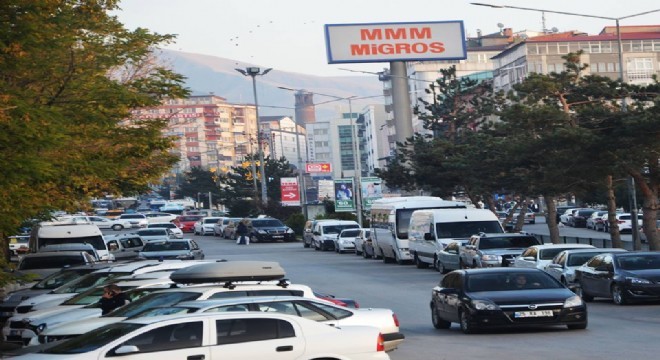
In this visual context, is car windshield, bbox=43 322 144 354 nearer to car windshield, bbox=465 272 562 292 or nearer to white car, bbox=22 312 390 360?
white car, bbox=22 312 390 360

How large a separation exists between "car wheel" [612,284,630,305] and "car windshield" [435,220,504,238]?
17.6 m

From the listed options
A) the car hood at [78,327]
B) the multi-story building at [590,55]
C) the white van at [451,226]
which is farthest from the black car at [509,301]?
the multi-story building at [590,55]

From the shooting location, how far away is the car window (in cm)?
1400

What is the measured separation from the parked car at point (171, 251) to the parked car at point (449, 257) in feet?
32.4

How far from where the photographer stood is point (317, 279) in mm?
44688

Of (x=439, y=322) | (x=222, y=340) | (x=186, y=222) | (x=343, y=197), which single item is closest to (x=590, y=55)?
(x=186, y=222)

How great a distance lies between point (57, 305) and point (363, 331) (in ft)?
40.4

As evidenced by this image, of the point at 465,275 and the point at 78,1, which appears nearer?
the point at 465,275

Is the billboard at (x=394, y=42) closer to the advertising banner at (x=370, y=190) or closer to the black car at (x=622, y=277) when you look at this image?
the advertising banner at (x=370, y=190)

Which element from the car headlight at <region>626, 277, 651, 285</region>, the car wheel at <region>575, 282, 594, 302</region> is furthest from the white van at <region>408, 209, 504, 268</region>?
the car headlight at <region>626, 277, 651, 285</region>

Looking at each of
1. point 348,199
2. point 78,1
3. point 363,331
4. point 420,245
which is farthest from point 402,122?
point 363,331

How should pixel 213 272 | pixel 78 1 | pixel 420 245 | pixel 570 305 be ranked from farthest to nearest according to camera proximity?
pixel 420 245, pixel 78 1, pixel 570 305, pixel 213 272

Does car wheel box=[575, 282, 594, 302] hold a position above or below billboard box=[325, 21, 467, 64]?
below

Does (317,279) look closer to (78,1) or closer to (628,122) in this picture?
(628,122)
